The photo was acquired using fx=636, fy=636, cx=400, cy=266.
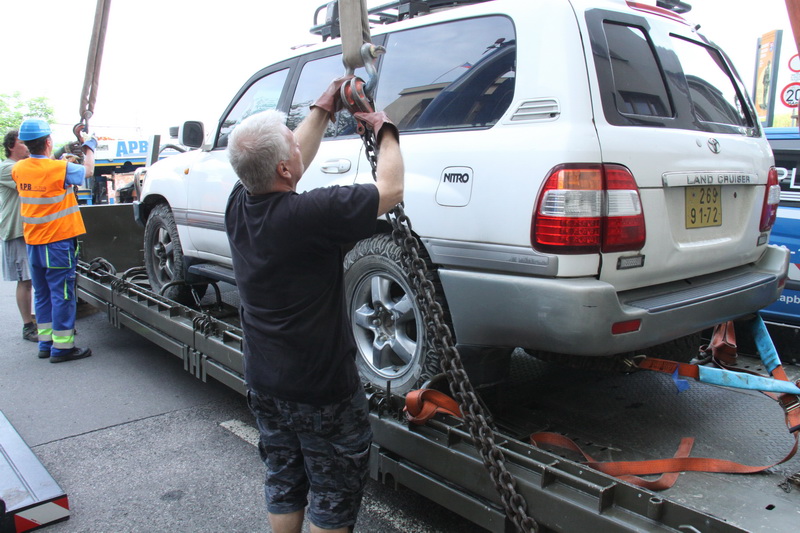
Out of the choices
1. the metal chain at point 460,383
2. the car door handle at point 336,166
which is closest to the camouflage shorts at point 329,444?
the metal chain at point 460,383

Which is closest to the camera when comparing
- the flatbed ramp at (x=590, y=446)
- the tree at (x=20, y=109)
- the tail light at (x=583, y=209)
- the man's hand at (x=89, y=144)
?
the flatbed ramp at (x=590, y=446)

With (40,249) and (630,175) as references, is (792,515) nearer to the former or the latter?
(630,175)

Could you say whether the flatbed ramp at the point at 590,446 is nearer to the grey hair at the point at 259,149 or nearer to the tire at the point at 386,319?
the tire at the point at 386,319

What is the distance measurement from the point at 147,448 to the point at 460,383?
2355mm

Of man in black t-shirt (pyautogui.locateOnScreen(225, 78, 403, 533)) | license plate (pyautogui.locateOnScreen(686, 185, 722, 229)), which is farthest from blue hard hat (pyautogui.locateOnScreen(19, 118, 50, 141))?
license plate (pyautogui.locateOnScreen(686, 185, 722, 229))

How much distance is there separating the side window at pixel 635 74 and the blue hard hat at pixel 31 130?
475 cm

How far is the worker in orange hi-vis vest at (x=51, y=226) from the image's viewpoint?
5.39m

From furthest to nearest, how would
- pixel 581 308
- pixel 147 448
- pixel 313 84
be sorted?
1. pixel 313 84
2. pixel 147 448
3. pixel 581 308

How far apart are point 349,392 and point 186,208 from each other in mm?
3210

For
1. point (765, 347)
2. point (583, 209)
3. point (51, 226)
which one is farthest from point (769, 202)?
point (51, 226)

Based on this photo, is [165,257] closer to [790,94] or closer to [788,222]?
[788,222]

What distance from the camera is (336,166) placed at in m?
3.48

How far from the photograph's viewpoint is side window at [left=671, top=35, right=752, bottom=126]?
3.09 meters

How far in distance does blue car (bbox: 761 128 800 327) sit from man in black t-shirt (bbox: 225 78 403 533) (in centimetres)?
315
